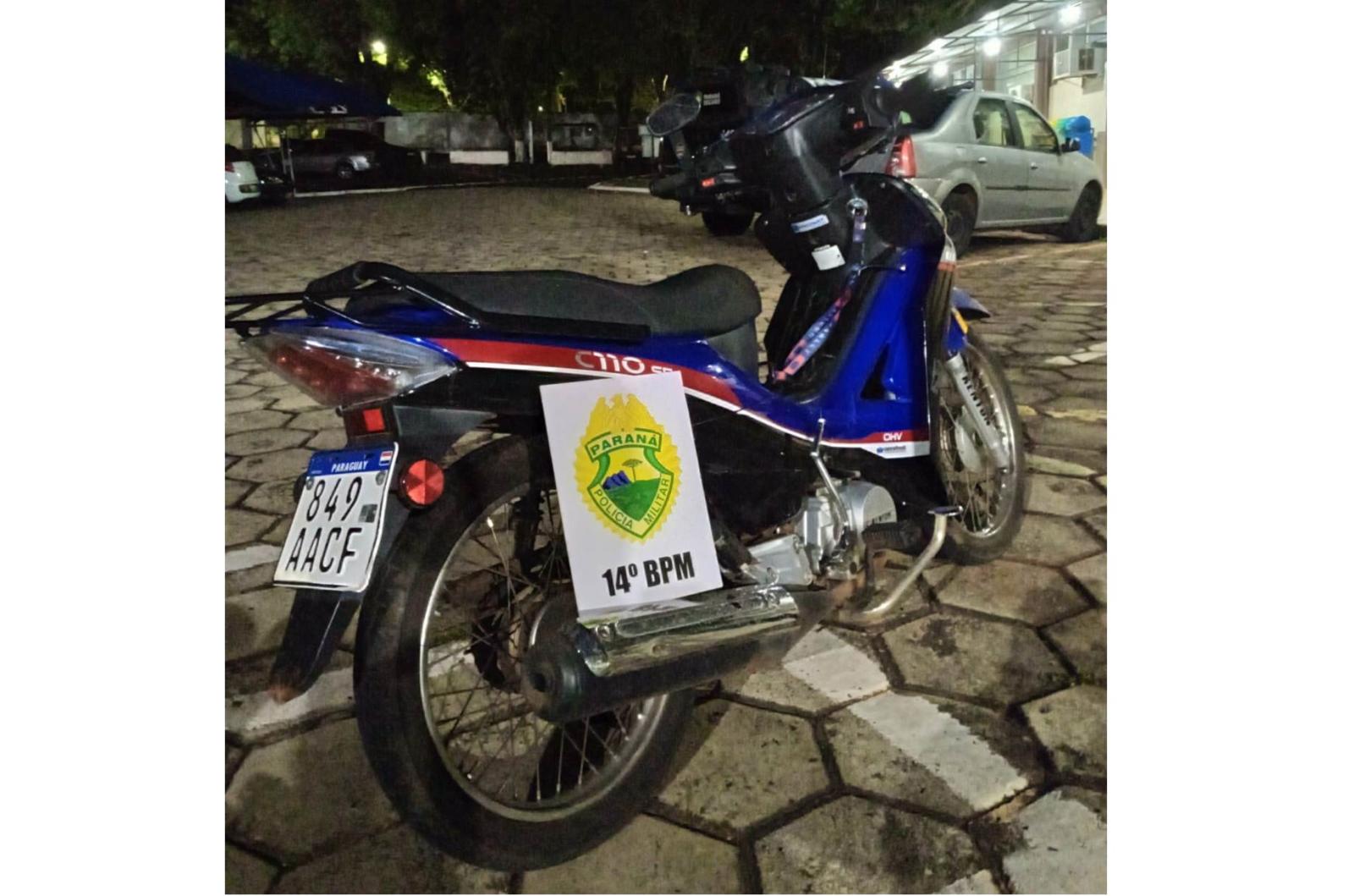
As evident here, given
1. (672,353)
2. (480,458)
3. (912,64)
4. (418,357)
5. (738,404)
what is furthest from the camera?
(912,64)

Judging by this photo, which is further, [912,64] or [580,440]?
[912,64]

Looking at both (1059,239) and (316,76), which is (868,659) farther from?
(1059,239)

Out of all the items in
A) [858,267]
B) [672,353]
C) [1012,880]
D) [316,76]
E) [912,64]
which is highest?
[316,76]

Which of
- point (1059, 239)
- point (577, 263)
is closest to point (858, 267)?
point (577, 263)

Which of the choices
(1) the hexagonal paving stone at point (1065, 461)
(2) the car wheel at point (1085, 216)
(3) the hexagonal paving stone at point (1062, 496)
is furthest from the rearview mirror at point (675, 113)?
(2) the car wheel at point (1085, 216)

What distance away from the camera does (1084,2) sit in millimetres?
2773

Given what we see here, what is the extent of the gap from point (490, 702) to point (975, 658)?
1087 millimetres

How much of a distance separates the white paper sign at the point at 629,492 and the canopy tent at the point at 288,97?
51.7 inches

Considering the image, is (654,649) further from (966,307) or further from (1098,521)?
(1098,521)

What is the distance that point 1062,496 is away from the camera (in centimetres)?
288

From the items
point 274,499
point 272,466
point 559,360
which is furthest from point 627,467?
point 272,466

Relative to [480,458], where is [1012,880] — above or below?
below

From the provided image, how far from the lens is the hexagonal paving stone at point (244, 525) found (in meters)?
2.62

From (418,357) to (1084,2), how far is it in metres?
2.55
